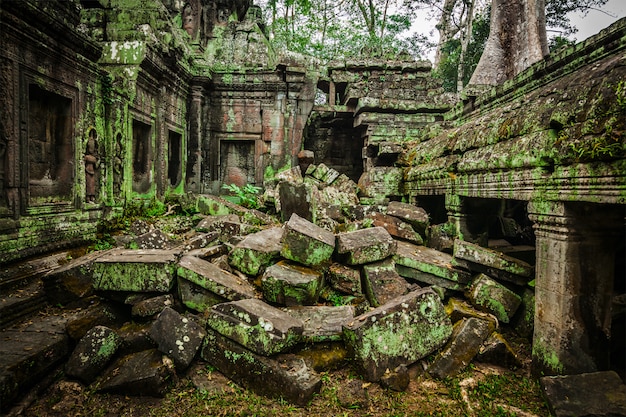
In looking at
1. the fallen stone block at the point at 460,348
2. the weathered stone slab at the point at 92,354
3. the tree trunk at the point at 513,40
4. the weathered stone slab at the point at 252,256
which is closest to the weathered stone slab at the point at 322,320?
the weathered stone slab at the point at 252,256

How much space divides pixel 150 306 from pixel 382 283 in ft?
8.19

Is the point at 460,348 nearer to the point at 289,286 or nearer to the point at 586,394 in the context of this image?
the point at 586,394

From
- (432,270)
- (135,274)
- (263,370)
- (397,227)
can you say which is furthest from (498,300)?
(135,274)

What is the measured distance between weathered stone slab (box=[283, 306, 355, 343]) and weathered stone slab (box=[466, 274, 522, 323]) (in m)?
1.40

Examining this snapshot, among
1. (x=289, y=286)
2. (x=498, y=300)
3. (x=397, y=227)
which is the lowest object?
(x=498, y=300)

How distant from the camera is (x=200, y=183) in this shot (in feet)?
33.7

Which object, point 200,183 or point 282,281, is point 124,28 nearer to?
point 200,183

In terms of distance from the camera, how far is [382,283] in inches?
145

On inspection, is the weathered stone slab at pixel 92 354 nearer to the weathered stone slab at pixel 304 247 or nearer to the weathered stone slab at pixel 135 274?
the weathered stone slab at pixel 135 274

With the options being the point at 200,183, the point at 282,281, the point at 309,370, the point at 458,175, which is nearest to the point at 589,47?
the point at 458,175

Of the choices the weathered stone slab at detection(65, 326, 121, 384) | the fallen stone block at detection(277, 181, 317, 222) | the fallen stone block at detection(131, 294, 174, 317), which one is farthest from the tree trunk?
the weathered stone slab at detection(65, 326, 121, 384)

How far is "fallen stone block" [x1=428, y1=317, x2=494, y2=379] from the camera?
2.93 metres

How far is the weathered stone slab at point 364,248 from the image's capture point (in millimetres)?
3760

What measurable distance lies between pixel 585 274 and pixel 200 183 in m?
9.69
